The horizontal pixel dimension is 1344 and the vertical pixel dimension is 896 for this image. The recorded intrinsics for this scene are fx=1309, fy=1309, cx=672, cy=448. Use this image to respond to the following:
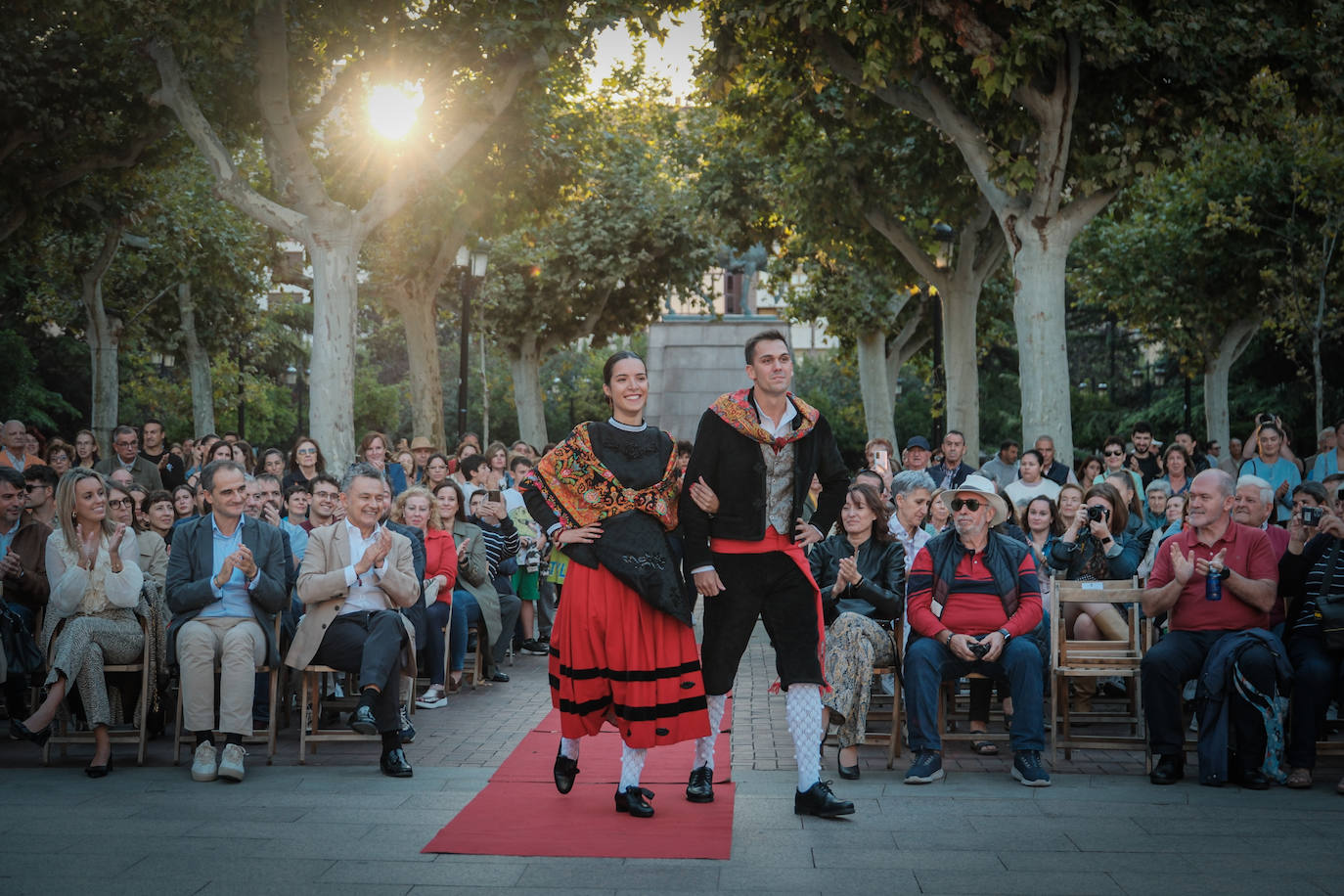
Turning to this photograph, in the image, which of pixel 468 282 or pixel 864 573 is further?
pixel 468 282

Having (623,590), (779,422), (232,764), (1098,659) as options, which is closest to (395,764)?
(232,764)

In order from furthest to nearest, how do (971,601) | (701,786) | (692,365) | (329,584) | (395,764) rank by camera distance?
(692,365) < (329,584) < (971,601) < (395,764) < (701,786)

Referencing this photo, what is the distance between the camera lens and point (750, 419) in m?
6.15

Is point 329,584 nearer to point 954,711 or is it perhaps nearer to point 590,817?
point 590,817

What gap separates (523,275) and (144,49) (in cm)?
1807

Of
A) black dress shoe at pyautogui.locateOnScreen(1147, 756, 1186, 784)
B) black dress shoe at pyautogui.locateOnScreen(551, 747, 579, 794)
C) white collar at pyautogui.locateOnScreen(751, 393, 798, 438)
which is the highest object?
white collar at pyautogui.locateOnScreen(751, 393, 798, 438)

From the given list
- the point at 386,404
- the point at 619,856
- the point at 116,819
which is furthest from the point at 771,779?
the point at 386,404

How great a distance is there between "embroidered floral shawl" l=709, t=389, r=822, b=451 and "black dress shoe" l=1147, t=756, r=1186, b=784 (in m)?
2.81

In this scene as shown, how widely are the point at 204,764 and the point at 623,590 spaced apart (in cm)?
274

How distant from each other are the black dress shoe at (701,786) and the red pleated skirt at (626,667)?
46 cm

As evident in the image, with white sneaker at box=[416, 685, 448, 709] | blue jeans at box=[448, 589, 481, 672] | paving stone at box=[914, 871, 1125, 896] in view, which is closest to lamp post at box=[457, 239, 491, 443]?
blue jeans at box=[448, 589, 481, 672]

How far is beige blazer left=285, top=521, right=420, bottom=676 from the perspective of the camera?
759 cm

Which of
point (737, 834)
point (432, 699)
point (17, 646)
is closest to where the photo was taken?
point (737, 834)

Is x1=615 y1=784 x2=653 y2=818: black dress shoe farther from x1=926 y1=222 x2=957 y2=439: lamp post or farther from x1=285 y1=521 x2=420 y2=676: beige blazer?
x1=926 y1=222 x2=957 y2=439: lamp post
